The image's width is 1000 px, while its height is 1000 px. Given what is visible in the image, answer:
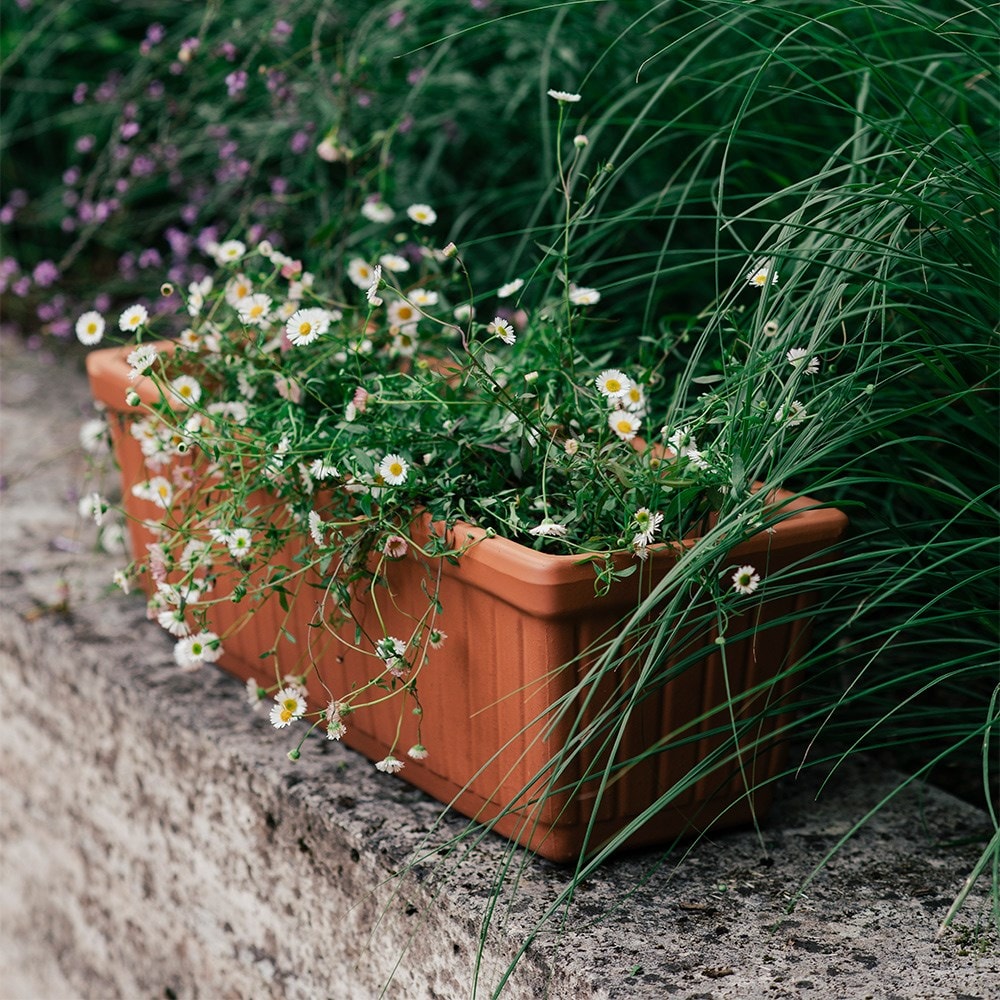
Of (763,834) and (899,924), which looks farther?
(763,834)

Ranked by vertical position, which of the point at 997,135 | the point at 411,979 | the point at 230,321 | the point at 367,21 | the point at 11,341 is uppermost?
the point at 367,21

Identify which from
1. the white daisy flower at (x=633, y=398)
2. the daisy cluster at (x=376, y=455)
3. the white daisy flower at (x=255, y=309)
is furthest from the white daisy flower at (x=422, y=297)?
the white daisy flower at (x=633, y=398)

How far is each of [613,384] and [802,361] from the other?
6.7 inches

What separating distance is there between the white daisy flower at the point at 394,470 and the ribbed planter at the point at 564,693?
0.05 metres

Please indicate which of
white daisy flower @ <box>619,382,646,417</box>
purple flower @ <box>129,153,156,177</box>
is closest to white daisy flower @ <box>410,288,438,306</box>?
white daisy flower @ <box>619,382,646,417</box>

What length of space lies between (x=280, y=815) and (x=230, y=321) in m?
0.51

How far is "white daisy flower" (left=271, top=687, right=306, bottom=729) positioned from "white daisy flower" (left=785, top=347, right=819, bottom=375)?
0.47 m

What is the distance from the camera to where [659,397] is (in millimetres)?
1493

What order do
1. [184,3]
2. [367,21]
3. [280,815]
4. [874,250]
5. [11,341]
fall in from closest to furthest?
→ [874,250], [280,815], [367,21], [184,3], [11,341]

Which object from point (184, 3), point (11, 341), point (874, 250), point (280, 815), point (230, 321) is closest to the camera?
point (874, 250)

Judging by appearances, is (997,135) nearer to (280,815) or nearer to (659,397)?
(659,397)

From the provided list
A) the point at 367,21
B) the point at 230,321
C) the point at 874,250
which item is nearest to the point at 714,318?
the point at 874,250

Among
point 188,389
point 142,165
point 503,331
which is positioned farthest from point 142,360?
point 142,165

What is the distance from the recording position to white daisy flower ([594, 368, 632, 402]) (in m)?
1.04
